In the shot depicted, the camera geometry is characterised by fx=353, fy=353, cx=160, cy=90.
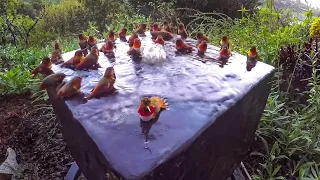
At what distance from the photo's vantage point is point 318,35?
2.76 m

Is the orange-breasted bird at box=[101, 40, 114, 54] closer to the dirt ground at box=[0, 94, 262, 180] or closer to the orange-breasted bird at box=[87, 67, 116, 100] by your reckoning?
the orange-breasted bird at box=[87, 67, 116, 100]

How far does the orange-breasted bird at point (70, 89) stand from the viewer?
119 cm

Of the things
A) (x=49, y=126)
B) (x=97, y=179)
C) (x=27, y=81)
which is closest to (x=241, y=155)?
(x=97, y=179)

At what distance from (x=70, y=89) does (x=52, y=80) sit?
0.15 m

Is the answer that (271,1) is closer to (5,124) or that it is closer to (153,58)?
(153,58)

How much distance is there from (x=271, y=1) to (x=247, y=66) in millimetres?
1606

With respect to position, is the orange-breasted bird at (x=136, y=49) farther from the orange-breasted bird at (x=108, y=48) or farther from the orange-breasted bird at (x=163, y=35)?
the orange-breasted bird at (x=163, y=35)

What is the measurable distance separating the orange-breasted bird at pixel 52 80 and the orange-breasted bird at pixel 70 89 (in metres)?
0.11

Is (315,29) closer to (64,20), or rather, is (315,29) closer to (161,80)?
(161,80)

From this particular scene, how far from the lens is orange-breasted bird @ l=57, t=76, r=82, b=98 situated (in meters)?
1.19

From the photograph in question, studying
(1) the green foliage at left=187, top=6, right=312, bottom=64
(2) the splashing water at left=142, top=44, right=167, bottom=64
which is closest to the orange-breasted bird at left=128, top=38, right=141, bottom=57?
(2) the splashing water at left=142, top=44, right=167, bottom=64

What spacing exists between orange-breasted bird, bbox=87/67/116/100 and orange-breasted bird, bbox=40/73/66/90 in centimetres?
21

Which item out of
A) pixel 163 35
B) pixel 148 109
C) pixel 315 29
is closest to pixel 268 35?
pixel 315 29

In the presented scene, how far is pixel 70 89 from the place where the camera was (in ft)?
3.89
